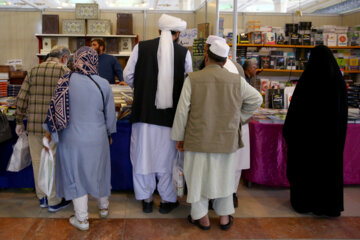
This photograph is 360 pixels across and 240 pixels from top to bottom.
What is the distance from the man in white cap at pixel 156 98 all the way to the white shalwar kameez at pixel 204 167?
25 cm

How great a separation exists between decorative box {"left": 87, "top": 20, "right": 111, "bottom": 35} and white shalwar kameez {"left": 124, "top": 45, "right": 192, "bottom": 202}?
11.5 ft

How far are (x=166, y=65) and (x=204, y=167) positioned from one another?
2.84 feet

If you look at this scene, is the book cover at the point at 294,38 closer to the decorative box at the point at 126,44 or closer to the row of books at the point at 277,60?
the row of books at the point at 277,60

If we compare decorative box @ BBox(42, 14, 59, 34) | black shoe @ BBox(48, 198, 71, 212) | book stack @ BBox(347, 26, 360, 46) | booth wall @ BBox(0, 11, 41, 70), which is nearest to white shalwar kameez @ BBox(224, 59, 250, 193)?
black shoe @ BBox(48, 198, 71, 212)

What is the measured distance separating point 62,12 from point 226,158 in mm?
4929

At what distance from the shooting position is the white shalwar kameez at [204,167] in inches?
101

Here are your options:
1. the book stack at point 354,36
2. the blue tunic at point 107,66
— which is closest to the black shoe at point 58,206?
the blue tunic at point 107,66

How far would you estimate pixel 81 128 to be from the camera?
8.35ft

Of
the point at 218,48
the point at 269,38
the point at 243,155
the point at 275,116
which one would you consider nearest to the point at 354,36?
the point at 269,38

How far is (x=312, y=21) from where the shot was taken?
662 cm

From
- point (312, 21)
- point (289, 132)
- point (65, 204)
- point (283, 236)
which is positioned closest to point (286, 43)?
point (312, 21)

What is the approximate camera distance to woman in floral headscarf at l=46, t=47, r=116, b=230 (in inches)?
98.1

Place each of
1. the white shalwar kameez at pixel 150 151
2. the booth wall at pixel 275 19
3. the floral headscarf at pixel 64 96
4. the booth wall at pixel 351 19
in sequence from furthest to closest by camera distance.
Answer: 1. the booth wall at pixel 275 19
2. the booth wall at pixel 351 19
3. the white shalwar kameez at pixel 150 151
4. the floral headscarf at pixel 64 96

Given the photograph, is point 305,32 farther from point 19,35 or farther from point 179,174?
point 19,35
